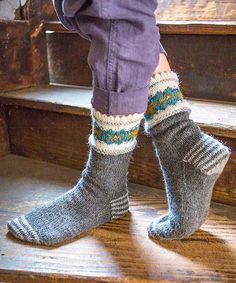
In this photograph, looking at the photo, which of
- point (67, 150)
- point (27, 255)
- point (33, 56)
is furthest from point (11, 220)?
point (33, 56)

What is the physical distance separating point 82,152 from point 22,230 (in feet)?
1.14

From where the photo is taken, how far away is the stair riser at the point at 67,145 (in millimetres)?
842

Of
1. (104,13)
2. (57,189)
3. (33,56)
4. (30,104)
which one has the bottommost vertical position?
(57,189)

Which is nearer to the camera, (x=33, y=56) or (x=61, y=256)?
(x=61, y=256)

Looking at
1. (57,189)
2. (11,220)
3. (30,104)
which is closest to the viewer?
(11,220)

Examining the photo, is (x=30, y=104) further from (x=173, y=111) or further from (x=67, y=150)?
(x=173, y=111)

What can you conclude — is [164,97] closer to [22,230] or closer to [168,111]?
[168,111]

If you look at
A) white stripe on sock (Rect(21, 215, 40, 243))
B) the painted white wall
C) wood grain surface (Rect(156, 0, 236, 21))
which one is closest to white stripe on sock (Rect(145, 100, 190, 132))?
white stripe on sock (Rect(21, 215, 40, 243))

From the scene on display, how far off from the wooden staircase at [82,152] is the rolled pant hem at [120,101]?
0.21 metres

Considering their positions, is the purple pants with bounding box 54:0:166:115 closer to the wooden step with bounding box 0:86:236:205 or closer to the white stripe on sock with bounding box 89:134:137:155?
the white stripe on sock with bounding box 89:134:137:155

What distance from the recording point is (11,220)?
766 mm

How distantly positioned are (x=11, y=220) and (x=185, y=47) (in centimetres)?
63

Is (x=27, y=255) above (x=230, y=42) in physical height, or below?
below

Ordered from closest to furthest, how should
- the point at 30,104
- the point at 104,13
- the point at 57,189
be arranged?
the point at 104,13 < the point at 57,189 < the point at 30,104
